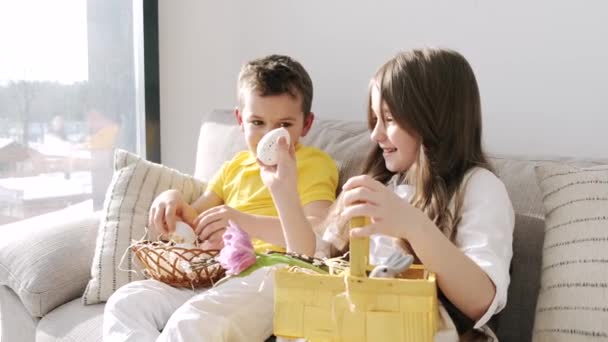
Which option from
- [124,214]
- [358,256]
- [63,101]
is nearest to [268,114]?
[124,214]

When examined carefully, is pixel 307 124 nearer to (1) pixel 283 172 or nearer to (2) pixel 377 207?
(1) pixel 283 172

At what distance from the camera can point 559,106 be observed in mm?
1867

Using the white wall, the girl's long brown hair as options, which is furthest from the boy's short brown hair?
the white wall

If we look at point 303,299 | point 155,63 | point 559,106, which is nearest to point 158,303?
point 303,299

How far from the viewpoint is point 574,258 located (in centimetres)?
129

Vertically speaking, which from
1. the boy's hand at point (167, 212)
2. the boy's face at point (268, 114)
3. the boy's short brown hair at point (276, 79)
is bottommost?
the boy's hand at point (167, 212)

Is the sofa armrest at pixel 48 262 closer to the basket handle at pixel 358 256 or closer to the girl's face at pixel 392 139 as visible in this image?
the girl's face at pixel 392 139

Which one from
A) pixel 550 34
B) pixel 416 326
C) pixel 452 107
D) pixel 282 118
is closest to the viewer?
pixel 416 326

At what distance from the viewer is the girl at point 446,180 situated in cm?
118

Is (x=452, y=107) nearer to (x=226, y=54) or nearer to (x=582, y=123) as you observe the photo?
(x=582, y=123)

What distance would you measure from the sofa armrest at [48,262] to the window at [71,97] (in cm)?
49

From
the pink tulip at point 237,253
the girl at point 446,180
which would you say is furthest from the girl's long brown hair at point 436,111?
the pink tulip at point 237,253

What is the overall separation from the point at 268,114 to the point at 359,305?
0.78 meters

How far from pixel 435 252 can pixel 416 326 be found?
0.58 feet
